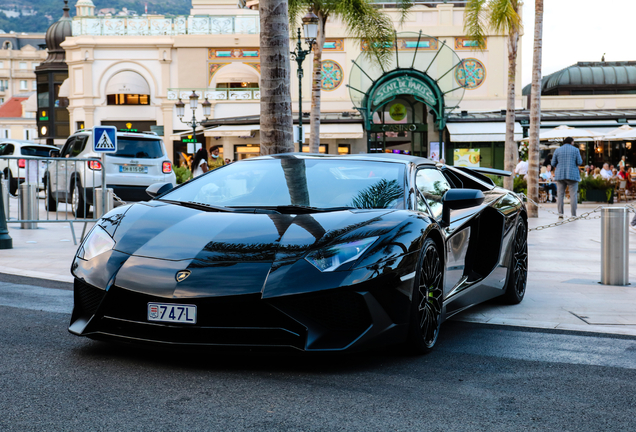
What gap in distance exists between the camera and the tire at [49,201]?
434 inches

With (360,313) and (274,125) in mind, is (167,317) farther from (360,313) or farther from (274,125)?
(274,125)

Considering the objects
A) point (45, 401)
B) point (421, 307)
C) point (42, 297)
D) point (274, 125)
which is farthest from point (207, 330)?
point (274, 125)

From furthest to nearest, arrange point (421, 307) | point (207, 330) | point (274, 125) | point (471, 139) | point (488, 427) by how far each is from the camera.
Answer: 1. point (471, 139)
2. point (274, 125)
3. point (421, 307)
4. point (207, 330)
5. point (488, 427)

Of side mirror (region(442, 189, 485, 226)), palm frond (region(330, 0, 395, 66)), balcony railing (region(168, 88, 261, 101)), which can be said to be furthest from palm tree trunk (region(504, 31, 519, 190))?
balcony railing (region(168, 88, 261, 101))

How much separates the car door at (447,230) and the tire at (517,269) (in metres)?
1.17

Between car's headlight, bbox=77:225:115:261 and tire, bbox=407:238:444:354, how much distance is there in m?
1.72

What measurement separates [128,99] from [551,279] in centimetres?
4132

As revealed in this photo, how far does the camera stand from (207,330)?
12.2 feet

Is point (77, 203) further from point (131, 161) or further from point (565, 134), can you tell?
point (565, 134)

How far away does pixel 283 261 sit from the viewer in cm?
382

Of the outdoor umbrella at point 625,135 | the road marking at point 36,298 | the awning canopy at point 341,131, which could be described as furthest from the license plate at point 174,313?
the awning canopy at point 341,131

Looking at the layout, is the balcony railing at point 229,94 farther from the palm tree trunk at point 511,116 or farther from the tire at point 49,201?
the tire at point 49,201

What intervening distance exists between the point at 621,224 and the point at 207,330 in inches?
216

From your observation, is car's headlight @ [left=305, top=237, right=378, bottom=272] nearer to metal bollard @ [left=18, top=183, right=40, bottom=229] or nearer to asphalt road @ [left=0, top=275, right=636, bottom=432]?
asphalt road @ [left=0, top=275, right=636, bottom=432]
